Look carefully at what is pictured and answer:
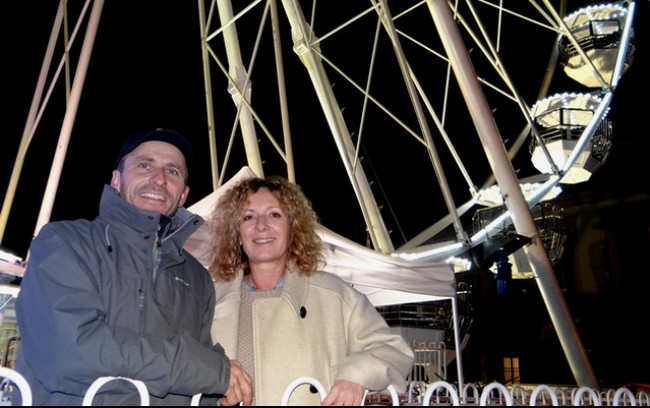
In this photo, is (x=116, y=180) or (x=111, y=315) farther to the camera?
(x=116, y=180)

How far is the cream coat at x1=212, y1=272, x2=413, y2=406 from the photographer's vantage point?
9.17 ft

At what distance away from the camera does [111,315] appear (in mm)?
2326

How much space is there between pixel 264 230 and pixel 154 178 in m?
0.68

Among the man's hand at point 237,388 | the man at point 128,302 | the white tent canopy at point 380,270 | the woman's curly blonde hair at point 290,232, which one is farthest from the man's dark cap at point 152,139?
the white tent canopy at point 380,270

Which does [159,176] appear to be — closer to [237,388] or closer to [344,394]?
[237,388]

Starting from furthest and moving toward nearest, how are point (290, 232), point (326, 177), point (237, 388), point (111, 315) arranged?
point (326, 177), point (290, 232), point (237, 388), point (111, 315)

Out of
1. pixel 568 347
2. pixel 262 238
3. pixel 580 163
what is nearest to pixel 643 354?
pixel 580 163

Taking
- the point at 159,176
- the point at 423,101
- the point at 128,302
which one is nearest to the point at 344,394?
the point at 128,302

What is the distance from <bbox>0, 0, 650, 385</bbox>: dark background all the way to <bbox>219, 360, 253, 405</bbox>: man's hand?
15.5 metres

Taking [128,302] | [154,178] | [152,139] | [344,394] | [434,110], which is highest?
[434,110]

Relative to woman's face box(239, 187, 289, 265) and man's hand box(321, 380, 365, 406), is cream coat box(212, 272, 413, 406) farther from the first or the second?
woman's face box(239, 187, 289, 265)

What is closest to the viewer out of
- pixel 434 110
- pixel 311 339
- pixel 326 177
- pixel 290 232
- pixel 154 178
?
pixel 154 178

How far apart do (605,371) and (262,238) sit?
2902 cm

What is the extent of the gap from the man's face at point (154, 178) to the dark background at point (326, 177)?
14.8 meters
